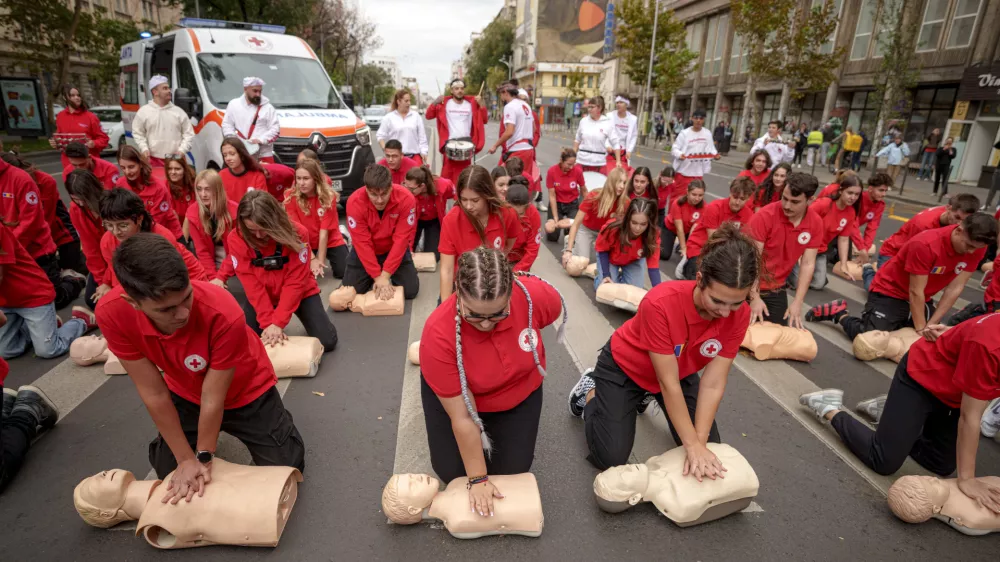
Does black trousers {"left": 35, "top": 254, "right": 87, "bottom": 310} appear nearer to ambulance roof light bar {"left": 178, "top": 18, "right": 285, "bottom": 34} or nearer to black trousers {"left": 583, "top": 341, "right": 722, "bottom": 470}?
black trousers {"left": 583, "top": 341, "right": 722, "bottom": 470}

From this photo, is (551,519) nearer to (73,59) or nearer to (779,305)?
(779,305)

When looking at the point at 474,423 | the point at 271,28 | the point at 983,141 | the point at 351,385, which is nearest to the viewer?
the point at 474,423

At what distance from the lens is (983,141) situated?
1585 centimetres

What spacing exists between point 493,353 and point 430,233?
449cm

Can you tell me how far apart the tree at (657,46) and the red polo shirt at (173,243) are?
90.7 feet

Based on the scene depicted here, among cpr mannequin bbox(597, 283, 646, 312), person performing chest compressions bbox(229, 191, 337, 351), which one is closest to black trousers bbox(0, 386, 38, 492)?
person performing chest compressions bbox(229, 191, 337, 351)

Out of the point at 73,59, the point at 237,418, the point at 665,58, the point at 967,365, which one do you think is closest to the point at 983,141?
the point at 665,58

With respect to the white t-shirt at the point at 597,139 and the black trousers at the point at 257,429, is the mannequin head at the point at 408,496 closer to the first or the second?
the black trousers at the point at 257,429

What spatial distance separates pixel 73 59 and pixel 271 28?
32.9m

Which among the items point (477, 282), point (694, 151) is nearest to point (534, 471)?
point (477, 282)

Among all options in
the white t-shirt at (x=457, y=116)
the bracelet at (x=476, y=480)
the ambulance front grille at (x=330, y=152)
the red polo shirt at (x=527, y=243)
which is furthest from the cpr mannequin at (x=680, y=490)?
the ambulance front grille at (x=330, y=152)

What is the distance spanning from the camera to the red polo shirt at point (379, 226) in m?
5.01

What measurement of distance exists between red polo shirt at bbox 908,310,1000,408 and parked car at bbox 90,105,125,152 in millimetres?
19088

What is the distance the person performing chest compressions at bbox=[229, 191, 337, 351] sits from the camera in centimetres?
365
